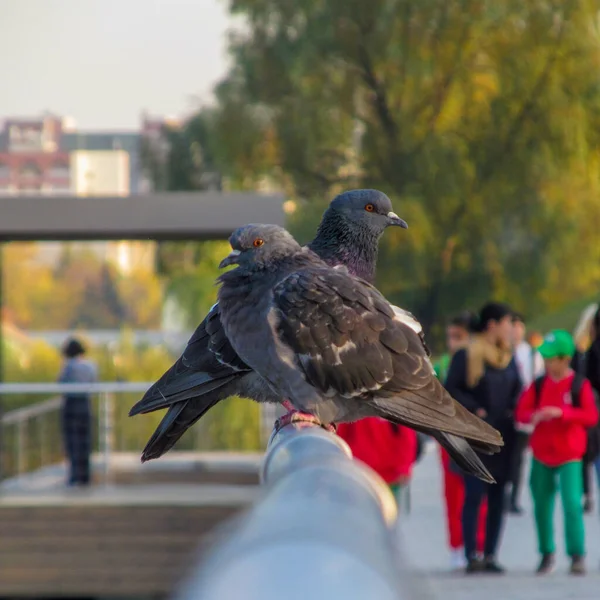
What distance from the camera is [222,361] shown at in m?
3.24

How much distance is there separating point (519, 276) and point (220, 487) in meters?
24.2

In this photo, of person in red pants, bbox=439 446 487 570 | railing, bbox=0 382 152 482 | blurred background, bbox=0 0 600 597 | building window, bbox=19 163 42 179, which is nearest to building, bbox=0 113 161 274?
building window, bbox=19 163 42 179

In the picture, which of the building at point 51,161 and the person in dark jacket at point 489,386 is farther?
the building at point 51,161

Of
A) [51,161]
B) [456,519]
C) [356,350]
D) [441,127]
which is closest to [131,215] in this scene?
[456,519]

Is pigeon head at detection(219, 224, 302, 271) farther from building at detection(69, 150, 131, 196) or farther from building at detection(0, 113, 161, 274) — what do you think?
building at detection(0, 113, 161, 274)

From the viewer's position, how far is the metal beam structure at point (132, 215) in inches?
448

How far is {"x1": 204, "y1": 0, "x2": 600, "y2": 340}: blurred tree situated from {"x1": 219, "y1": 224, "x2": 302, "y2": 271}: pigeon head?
99.9 ft

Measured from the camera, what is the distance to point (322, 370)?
296 cm

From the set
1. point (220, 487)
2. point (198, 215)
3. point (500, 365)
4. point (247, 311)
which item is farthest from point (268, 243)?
point (220, 487)

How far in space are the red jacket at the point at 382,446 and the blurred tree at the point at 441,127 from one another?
25597 millimetres

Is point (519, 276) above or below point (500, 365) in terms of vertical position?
below

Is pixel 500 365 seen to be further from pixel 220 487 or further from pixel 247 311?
pixel 247 311

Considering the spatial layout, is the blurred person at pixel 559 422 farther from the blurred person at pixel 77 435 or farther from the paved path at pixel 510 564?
the blurred person at pixel 77 435

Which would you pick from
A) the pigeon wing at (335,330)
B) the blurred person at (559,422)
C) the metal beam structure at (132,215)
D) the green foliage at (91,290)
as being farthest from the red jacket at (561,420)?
the green foliage at (91,290)
